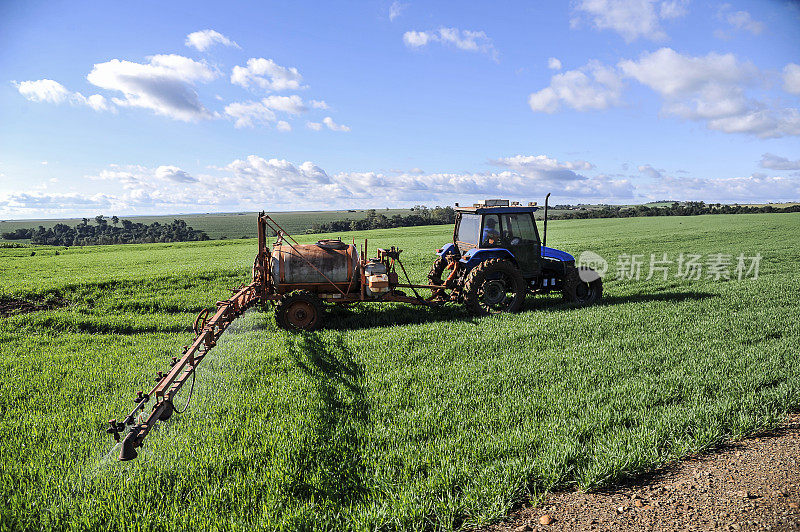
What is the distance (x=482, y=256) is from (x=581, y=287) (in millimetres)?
3354

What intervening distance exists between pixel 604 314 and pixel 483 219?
3.56 m

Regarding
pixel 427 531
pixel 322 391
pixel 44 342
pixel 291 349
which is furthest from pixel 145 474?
pixel 44 342

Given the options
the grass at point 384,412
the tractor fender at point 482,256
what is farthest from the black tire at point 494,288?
the grass at point 384,412

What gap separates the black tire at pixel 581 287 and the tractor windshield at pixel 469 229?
2751 mm

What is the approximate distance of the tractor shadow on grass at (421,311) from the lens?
10242mm

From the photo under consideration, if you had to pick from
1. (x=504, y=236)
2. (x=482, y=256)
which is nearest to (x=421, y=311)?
(x=482, y=256)

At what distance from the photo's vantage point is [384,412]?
5453 mm

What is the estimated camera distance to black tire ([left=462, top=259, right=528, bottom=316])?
10.1 m

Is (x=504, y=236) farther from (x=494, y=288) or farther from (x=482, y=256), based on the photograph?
(x=494, y=288)

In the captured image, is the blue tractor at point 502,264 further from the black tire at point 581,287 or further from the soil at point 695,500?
the soil at point 695,500

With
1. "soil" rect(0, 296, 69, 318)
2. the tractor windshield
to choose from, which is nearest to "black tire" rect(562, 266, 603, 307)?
the tractor windshield

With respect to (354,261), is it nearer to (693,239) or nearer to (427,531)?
(427,531)

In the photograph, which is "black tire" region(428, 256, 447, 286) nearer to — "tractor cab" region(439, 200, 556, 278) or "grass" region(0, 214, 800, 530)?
"tractor cab" region(439, 200, 556, 278)

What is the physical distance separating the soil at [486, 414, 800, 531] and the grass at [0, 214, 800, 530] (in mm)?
174
